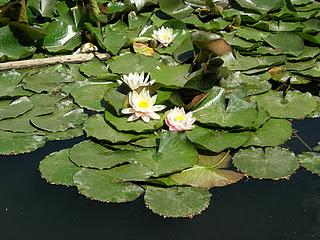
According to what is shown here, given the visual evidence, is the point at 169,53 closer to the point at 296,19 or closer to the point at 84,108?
the point at 84,108

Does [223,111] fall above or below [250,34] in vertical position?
above

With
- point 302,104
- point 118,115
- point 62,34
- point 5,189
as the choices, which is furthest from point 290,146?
point 62,34

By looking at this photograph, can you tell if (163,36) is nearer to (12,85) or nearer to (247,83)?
(247,83)

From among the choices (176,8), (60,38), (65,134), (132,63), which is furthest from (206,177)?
(176,8)

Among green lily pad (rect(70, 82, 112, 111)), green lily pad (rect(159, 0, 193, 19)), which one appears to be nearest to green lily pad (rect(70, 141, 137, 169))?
green lily pad (rect(70, 82, 112, 111))

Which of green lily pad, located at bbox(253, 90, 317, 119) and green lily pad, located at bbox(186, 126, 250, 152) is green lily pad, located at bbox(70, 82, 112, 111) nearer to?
green lily pad, located at bbox(186, 126, 250, 152)
